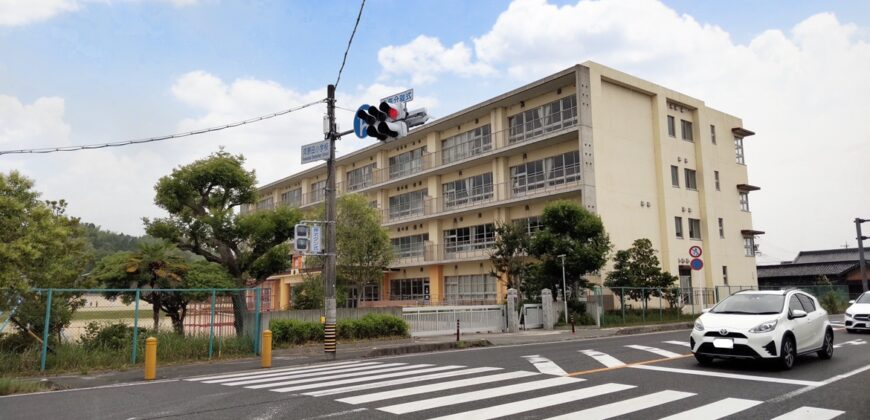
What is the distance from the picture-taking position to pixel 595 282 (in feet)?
103

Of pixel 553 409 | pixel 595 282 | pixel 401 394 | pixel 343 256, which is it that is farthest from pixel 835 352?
pixel 343 256

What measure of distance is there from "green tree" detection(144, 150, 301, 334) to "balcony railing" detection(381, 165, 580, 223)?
639 inches

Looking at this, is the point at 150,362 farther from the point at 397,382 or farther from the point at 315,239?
the point at 397,382

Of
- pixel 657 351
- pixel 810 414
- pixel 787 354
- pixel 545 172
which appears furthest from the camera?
pixel 545 172

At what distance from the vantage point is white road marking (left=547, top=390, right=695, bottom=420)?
6805 millimetres

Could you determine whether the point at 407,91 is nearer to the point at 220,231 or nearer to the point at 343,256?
the point at 220,231

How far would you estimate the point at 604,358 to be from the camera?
12.6 m

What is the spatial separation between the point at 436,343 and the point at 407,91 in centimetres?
802

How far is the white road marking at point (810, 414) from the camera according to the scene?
6639 mm

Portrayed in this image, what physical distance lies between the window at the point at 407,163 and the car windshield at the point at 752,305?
3327cm

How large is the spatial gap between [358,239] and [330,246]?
20311 mm

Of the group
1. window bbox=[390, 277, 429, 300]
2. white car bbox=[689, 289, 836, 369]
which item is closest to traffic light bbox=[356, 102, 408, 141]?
white car bbox=[689, 289, 836, 369]

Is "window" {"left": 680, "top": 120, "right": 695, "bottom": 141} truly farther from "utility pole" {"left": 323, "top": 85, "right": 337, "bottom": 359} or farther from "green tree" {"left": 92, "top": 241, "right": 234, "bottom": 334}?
"green tree" {"left": 92, "top": 241, "right": 234, "bottom": 334}

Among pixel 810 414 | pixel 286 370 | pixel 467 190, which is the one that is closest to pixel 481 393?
pixel 810 414
